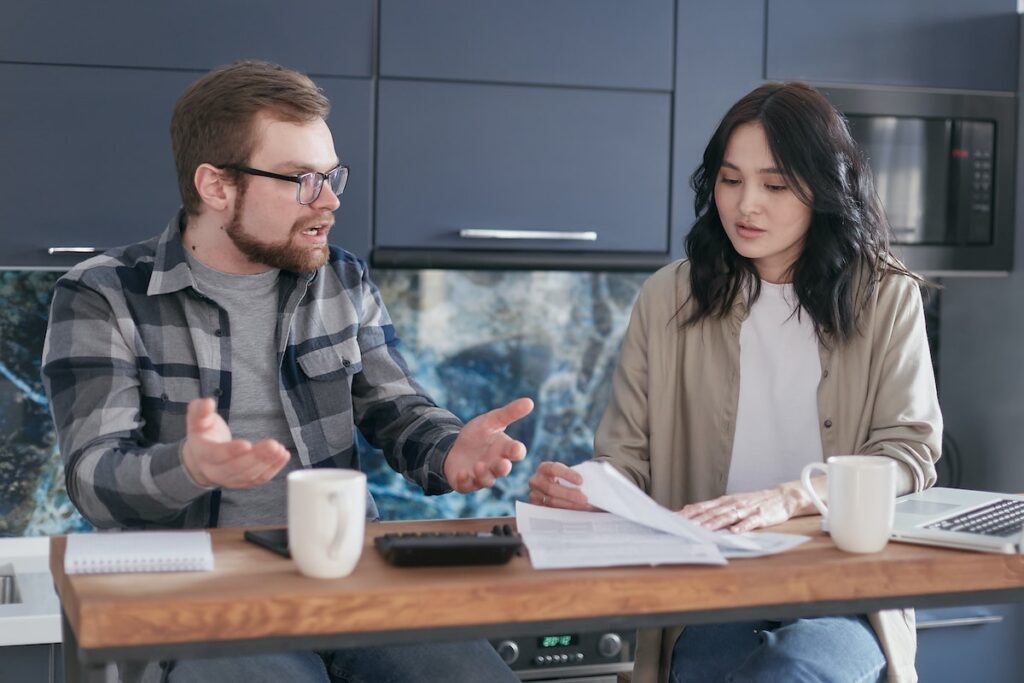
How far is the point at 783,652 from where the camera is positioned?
1.69m

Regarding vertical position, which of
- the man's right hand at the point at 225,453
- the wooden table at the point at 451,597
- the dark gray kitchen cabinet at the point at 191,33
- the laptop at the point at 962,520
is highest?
the dark gray kitchen cabinet at the point at 191,33

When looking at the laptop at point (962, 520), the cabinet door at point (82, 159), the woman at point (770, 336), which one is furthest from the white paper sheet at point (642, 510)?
the cabinet door at point (82, 159)

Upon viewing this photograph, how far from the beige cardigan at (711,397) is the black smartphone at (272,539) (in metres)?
0.72

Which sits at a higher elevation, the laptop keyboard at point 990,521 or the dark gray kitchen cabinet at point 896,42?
the dark gray kitchen cabinet at point 896,42

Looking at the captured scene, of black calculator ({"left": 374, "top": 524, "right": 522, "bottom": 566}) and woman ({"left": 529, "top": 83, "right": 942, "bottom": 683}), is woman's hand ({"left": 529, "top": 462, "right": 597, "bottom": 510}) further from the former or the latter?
woman ({"left": 529, "top": 83, "right": 942, "bottom": 683})

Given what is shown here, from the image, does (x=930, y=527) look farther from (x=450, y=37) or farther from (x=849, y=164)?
(x=450, y=37)

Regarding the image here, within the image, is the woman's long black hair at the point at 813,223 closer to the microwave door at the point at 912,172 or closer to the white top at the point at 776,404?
the white top at the point at 776,404

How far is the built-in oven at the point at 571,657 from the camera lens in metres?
2.54

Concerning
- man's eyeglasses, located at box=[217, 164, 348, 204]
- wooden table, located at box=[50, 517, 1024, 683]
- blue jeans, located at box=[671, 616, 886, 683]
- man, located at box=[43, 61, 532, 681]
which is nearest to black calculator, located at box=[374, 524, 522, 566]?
wooden table, located at box=[50, 517, 1024, 683]

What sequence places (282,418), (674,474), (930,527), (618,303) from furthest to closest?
(618,303), (674,474), (282,418), (930,527)

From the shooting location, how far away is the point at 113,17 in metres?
2.46

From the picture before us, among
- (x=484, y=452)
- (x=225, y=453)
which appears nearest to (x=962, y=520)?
(x=484, y=452)

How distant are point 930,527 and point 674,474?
0.64 metres

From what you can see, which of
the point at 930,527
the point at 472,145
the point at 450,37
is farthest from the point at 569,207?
the point at 930,527
